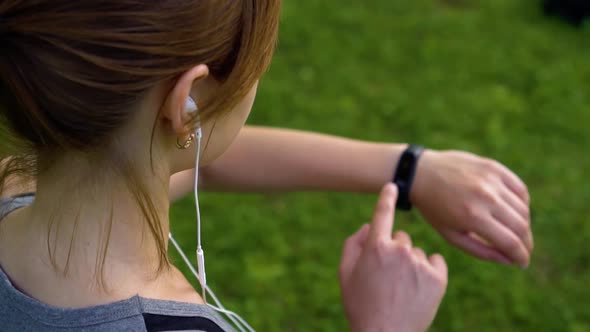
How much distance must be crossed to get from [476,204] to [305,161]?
406 mm

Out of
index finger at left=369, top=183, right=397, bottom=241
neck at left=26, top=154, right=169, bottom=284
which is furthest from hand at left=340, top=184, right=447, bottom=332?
neck at left=26, top=154, right=169, bottom=284

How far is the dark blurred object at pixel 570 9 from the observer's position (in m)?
4.76

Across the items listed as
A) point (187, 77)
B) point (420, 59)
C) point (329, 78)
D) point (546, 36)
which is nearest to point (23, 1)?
point (187, 77)

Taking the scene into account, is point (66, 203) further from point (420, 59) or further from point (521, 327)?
point (420, 59)

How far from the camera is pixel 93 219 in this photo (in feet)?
3.38

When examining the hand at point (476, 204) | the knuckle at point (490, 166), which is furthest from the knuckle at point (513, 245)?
the knuckle at point (490, 166)

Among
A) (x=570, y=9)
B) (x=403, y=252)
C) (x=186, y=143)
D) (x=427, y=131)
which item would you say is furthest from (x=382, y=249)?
(x=570, y=9)

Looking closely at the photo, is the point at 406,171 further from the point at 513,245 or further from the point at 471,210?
the point at 513,245

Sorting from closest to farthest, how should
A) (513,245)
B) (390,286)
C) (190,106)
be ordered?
(190,106), (390,286), (513,245)

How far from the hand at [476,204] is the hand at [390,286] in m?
0.23

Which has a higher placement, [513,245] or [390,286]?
[390,286]

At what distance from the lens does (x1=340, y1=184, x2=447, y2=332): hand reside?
49.6 inches

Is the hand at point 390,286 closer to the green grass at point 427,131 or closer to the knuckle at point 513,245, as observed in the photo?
the knuckle at point 513,245

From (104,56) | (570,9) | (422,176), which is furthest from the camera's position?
(570,9)
